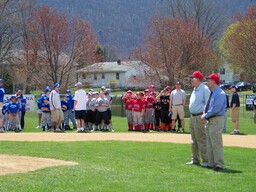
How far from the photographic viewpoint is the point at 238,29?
176 feet

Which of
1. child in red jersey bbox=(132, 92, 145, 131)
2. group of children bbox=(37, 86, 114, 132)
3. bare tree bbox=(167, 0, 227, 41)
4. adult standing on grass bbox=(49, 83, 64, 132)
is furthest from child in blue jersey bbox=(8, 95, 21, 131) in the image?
bare tree bbox=(167, 0, 227, 41)

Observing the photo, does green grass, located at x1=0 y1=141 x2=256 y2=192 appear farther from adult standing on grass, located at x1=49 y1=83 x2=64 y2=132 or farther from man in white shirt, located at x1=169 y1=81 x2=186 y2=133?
adult standing on grass, located at x1=49 y1=83 x2=64 y2=132

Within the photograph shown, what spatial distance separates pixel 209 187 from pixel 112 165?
9.92 feet

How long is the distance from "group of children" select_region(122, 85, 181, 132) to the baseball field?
4.86 metres

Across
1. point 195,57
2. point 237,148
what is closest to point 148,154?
point 237,148

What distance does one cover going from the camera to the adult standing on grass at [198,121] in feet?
41.3

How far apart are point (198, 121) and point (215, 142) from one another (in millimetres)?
907

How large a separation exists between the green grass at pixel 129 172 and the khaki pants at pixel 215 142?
0.27m

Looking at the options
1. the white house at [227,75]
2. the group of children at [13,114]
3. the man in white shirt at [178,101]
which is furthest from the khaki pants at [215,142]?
the white house at [227,75]

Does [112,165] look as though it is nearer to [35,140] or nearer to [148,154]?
[148,154]

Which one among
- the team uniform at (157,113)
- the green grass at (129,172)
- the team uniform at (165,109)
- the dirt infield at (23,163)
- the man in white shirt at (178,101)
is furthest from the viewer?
the team uniform at (157,113)

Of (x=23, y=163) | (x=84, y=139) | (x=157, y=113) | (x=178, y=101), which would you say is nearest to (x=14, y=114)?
(x=157, y=113)

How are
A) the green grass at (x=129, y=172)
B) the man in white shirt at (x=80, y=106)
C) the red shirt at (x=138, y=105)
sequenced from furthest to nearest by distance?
the red shirt at (x=138, y=105) → the man in white shirt at (x=80, y=106) → the green grass at (x=129, y=172)

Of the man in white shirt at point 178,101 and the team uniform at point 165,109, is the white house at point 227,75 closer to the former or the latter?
the team uniform at point 165,109
